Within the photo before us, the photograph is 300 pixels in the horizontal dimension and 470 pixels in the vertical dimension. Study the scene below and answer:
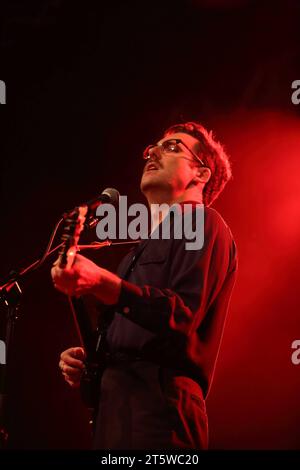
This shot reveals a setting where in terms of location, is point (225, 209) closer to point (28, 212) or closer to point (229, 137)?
point (229, 137)

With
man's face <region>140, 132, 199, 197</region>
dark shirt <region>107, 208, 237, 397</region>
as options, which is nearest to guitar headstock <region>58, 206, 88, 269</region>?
dark shirt <region>107, 208, 237, 397</region>

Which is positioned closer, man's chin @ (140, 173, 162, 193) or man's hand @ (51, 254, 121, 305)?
man's hand @ (51, 254, 121, 305)

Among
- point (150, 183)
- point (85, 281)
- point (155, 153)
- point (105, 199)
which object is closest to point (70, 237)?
point (85, 281)

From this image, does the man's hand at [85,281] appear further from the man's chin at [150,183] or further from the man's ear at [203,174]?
the man's ear at [203,174]

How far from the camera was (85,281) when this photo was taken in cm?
165

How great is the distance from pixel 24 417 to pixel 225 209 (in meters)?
1.86

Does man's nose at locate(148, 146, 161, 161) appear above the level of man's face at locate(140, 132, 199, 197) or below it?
above

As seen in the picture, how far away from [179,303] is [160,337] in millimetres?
147

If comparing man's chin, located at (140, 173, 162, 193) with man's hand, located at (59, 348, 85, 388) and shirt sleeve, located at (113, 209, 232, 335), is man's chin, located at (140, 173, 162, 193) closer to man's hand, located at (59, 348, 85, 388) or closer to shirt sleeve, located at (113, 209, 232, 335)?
shirt sleeve, located at (113, 209, 232, 335)

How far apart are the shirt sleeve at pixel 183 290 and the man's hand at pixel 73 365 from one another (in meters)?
0.51

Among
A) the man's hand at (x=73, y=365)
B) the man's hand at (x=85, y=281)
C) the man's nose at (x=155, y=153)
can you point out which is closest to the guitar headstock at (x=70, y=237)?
the man's hand at (x=85, y=281)

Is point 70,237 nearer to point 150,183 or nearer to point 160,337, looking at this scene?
point 160,337

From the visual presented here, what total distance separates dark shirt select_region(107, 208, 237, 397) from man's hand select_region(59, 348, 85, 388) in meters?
0.26

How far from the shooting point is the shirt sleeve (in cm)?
176
